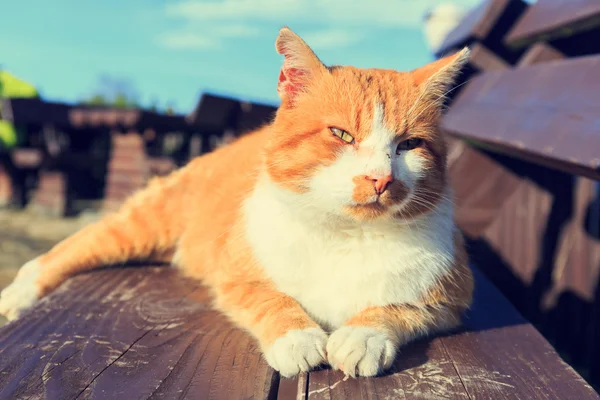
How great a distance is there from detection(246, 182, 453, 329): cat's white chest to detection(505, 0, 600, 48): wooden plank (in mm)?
1367

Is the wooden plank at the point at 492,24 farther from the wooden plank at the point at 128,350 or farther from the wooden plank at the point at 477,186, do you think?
the wooden plank at the point at 128,350

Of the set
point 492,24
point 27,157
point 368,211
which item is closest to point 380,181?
point 368,211

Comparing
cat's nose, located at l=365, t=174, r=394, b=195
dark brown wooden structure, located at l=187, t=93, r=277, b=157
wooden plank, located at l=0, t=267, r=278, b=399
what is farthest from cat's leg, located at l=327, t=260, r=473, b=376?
dark brown wooden structure, located at l=187, t=93, r=277, b=157

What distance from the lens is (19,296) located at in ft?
7.40

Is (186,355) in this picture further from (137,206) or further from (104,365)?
(137,206)

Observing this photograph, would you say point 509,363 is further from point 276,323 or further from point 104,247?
point 104,247

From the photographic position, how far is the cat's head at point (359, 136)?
Answer: 5.12 ft

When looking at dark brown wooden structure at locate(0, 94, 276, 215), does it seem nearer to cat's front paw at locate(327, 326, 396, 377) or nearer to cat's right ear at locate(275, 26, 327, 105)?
cat's right ear at locate(275, 26, 327, 105)

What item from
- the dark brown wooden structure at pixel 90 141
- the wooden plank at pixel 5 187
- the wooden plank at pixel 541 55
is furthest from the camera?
the wooden plank at pixel 5 187

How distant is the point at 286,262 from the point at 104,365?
633 millimetres

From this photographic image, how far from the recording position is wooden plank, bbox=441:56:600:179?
1.61m

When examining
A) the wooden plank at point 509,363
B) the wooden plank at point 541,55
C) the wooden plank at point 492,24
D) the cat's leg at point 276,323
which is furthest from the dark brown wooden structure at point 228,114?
the wooden plank at point 509,363

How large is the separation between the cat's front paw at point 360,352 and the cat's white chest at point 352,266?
8.0 inches

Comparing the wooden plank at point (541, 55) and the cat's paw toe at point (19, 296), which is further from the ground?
the wooden plank at point (541, 55)
